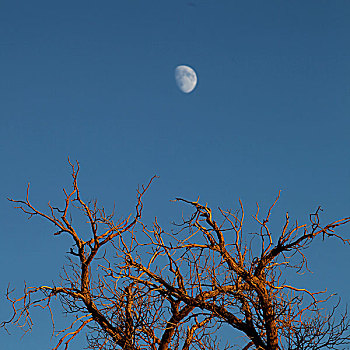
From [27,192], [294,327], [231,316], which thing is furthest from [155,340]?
[27,192]

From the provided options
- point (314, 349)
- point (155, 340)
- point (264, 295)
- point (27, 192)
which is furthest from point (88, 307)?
point (314, 349)

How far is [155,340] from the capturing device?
9.51 m

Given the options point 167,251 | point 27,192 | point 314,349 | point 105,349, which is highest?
point 27,192

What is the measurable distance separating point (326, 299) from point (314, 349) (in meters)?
0.84

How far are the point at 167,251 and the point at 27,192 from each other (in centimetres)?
231

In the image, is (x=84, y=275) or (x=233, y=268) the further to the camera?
(x=84, y=275)

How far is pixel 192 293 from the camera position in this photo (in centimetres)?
927

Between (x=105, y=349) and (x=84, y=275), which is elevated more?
(x=84, y=275)

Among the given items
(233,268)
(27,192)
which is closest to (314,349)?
(233,268)

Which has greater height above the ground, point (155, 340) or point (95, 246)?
point (95, 246)

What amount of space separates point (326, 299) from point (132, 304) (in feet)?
9.11

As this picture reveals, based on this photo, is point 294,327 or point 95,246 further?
point 95,246

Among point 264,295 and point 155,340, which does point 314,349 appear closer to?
point 264,295

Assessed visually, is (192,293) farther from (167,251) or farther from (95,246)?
(95,246)
